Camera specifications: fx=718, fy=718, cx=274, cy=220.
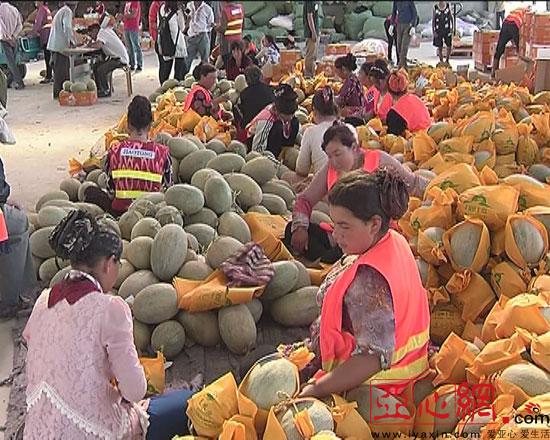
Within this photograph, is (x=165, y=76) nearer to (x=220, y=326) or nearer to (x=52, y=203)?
(x=52, y=203)

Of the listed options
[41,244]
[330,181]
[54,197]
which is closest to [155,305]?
[330,181]

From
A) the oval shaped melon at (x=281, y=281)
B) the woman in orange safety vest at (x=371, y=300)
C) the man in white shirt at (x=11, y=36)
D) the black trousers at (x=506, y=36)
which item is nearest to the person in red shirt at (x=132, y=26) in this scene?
the man in white shirt at (x=11, y=36)

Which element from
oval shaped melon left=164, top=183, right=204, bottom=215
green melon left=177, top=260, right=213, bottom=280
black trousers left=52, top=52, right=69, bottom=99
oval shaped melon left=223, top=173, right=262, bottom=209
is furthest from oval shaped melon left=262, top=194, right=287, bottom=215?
black trousers left=52, top=52, right=69, bottom=99

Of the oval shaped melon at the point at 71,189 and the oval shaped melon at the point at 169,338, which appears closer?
the oval shaped melon at the point at 169,338

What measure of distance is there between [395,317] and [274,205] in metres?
2.62

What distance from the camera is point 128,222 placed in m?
4.12

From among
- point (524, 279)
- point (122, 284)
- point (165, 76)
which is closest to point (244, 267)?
point (122, 284)

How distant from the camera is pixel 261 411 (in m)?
2.17

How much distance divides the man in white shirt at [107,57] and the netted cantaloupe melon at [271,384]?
10.2 meters

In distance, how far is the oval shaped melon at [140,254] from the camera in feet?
12.1

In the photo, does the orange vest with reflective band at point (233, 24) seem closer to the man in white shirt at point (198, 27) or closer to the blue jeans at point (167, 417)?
the man in white shirt at point (198, 27)

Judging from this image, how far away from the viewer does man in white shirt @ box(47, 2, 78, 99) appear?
1172 cm

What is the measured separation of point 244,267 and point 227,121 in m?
3.50

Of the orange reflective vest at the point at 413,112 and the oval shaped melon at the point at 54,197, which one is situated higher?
the orange reflective vest at the point at 413,112
